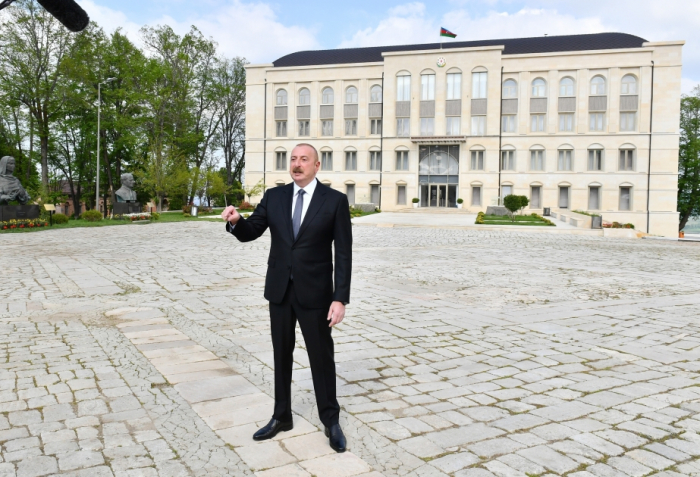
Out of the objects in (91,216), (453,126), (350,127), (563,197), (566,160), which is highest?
(350,127)

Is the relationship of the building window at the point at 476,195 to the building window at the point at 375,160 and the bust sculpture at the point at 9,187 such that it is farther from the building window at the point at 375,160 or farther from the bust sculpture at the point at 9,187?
the bust sculpture at the point at 9,187

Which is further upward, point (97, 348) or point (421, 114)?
point (421, 114)

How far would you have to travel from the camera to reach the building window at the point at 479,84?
56375mm

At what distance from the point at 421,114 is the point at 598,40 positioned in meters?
19.2

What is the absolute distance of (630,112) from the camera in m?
54.0

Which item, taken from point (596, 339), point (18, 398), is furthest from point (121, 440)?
point (596, 339)

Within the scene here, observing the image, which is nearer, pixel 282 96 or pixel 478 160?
pixel 478 160

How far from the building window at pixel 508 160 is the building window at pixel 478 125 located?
2913 mm

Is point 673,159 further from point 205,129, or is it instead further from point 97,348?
point 97,348

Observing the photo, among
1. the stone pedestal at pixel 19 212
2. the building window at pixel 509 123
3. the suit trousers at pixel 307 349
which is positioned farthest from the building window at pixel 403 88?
the suit trousers at pixel 307 349

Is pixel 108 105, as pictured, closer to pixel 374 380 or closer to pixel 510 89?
pixel 510 89

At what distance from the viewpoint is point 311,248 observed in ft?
12.6

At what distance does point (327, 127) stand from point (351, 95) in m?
4.16

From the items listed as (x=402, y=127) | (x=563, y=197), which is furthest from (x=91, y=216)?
(x=563, y=197)
